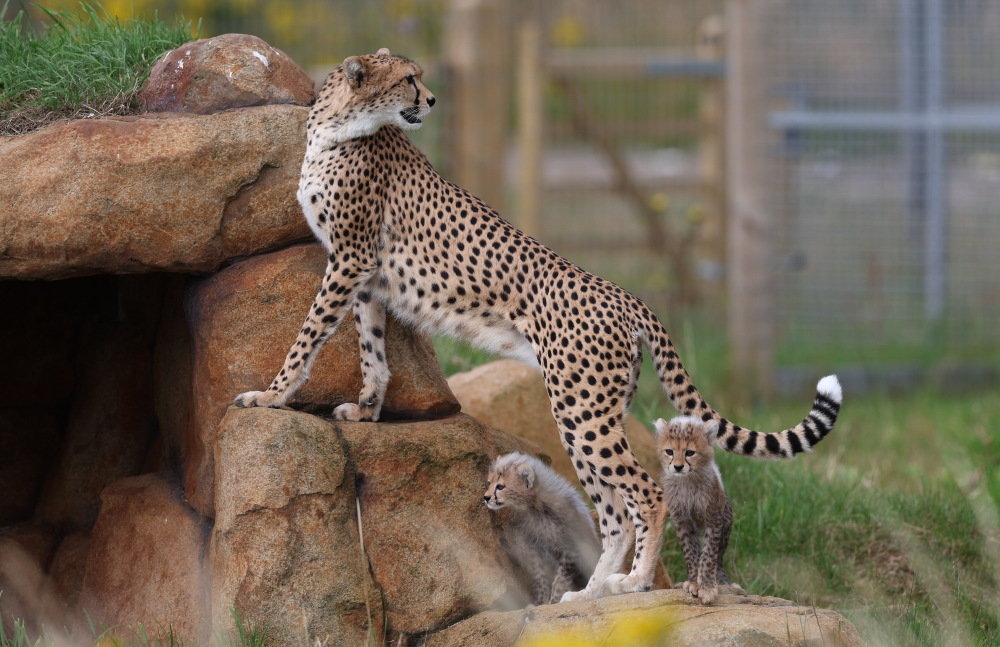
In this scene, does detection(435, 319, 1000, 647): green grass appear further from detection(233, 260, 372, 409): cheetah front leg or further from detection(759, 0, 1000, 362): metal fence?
detection(759, 0, 1000, 362): metal fence

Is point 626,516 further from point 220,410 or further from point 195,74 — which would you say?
point 195,74

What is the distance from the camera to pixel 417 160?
13.4 ft

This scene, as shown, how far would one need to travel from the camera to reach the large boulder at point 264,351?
149 inches

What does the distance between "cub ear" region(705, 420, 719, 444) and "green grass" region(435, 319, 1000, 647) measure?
Result: 2.50ft

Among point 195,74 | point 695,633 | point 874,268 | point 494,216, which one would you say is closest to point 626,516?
point 695,633

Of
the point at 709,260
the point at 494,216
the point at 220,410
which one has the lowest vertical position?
the point at 709,260

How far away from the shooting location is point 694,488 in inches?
144

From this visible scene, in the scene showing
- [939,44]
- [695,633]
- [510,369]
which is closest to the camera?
[695,633]

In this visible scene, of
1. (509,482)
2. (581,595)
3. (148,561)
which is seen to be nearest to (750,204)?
(509,482)

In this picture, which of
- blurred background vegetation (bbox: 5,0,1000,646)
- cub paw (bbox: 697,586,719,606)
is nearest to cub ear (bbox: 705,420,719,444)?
cub paw (bbox: 697,586,719,606)

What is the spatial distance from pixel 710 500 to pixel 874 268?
497cm

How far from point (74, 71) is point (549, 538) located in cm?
225

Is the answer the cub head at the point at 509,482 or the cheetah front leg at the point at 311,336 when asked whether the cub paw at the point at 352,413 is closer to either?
the cheetah front leg at the point at 311,336

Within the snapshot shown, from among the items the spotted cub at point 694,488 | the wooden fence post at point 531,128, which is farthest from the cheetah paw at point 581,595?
the wooden fence post at point 531,128
